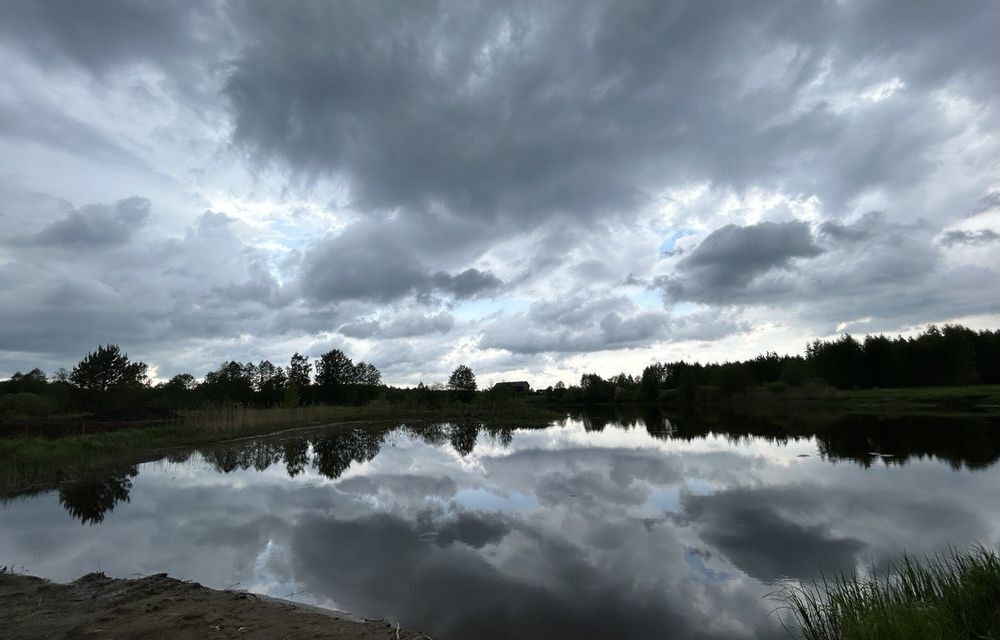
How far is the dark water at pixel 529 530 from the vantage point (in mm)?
6586

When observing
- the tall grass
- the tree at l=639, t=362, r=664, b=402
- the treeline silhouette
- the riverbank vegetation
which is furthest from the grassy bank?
the tree at l=639, t=362, r=664, b=402

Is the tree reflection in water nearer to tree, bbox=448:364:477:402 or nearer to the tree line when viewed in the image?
the tree line

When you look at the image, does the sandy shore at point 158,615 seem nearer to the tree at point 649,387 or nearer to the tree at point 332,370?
the tree at point 332,370

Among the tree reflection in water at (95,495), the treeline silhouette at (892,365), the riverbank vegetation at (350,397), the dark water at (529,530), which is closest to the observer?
the dark water at (529,530)

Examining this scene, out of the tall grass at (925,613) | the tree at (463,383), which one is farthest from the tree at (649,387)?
the tall grass at (925,613)

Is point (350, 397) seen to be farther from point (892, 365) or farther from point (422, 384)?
point (892, 365)

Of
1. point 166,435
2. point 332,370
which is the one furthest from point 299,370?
point 166,435

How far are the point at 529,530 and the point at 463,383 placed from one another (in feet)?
178

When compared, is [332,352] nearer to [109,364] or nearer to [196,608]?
[109,364]

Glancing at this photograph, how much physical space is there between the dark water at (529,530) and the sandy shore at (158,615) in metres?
0.77

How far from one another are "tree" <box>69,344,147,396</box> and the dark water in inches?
1433

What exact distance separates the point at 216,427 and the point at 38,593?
79.3 ft

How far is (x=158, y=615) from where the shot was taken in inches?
212

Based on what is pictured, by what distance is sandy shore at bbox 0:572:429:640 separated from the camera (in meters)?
4.98
